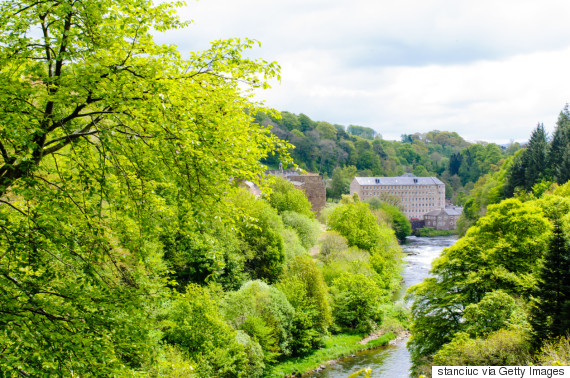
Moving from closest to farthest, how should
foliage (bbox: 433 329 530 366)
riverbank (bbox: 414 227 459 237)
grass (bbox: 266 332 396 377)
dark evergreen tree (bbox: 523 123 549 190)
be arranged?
foliage (bbox: 433 329 530 366) → grass (bbox: 266 332 396 377) → dark evergreen tree (bbox: 523 123 549 190) → riverbank (bbox: 414 227 459 237)

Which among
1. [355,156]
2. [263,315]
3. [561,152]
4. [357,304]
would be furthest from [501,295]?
[355,156]

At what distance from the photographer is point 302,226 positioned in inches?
1935

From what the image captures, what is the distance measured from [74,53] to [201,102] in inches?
70.8

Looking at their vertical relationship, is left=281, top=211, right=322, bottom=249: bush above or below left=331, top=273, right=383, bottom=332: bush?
above

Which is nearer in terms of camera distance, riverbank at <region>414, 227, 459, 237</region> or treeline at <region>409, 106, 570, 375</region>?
treeline at <region>409, 106, 570, 375</region>

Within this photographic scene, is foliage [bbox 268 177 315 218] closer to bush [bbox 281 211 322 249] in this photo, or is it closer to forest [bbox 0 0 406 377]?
bush [bbox 281 211 322 249]

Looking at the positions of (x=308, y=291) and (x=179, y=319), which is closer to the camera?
(x=179, y=319)

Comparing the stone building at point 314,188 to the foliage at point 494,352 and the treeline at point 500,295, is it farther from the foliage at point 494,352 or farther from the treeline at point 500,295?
the foliage at point 494,352

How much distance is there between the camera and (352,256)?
45719 millimetres

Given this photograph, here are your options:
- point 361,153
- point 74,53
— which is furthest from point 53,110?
point 361,153

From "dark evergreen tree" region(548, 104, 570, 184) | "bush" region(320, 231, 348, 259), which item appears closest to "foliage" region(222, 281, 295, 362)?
"bush" region(320, 231, 348, 259)

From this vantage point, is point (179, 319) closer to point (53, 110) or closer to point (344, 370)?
point (344, 370)

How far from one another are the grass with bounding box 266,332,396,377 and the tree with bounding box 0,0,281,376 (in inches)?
851

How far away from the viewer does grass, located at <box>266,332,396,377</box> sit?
28.0 metres
